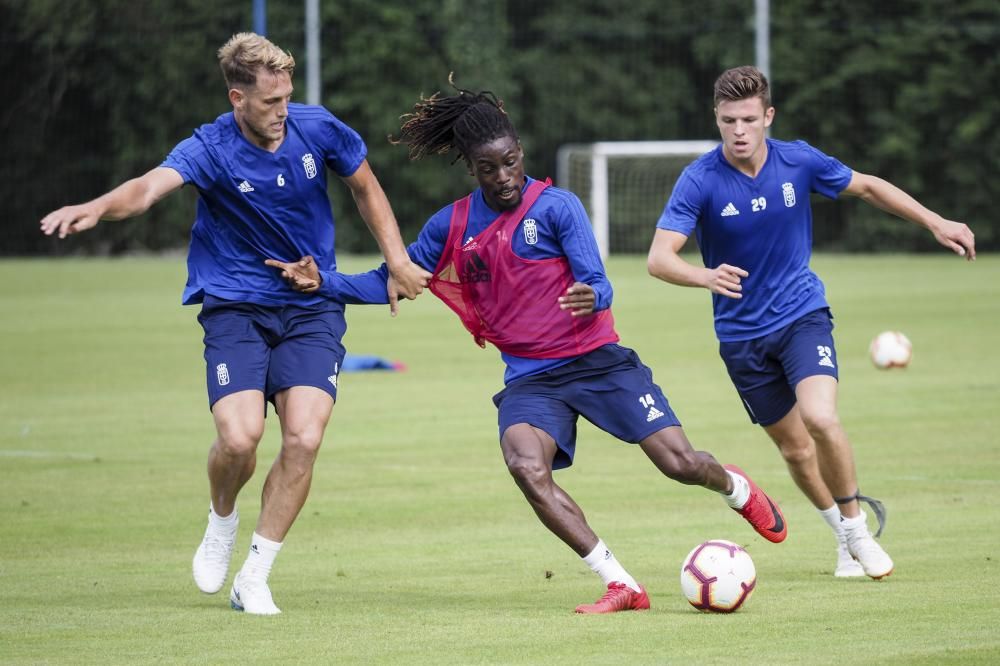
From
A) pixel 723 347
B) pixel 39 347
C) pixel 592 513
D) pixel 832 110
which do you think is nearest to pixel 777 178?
pixel 723 347

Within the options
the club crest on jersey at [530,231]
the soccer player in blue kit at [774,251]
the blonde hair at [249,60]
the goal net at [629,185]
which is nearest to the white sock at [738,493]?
the soccer player in blue kit at [774,251]

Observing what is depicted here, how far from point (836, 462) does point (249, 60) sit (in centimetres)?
324

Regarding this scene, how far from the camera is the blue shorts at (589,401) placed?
7.54 metres

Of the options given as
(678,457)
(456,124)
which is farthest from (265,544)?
(456,124)

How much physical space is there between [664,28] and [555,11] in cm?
278

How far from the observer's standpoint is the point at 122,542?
31.1ft

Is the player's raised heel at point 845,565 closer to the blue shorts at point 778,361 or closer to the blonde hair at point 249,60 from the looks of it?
the blue shorts at point 778,361

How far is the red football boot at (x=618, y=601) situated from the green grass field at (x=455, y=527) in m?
0.09

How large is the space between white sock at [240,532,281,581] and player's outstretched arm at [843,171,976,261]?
10.5 feet

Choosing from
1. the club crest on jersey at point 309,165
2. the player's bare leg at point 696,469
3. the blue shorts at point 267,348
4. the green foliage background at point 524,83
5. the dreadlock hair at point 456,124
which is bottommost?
the green foliage background at point 524,83

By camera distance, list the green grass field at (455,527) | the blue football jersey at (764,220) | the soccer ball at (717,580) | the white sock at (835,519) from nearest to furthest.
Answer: the green grass field at (455,527), the soccer ball at (717,580), the white sock at (835,519), the blue football jersey at (764,220)

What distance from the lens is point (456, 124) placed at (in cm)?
779

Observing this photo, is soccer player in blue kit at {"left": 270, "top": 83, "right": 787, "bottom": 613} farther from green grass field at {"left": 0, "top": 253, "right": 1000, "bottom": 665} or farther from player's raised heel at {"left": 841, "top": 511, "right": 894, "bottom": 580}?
green grass field at {"left": 0, "top": 253, "right": 1000, "bottom": 665}

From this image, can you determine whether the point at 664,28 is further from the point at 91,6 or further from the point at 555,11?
the point at 91,6
